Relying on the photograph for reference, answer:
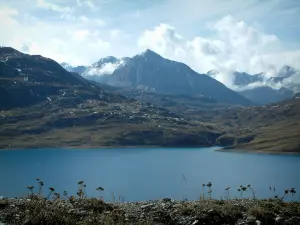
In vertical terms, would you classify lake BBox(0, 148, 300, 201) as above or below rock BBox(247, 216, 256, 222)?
below

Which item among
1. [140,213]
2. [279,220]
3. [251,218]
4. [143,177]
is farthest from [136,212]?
[143,177]

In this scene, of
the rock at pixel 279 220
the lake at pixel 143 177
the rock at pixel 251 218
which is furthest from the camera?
the lake at pixel 143 177

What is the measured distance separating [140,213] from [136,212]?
12 cm

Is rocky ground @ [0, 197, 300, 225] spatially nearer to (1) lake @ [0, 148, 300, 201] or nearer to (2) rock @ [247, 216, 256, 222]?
(2) rock @ [247, 216, 256, 222]

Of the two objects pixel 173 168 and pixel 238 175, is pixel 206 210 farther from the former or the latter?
pixel 173 168

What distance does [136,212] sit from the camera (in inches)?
384

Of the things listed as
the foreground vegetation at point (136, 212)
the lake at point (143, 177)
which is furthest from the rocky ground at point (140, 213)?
the lake at point (143, 177)

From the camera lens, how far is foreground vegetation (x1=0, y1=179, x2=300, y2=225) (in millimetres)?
8711

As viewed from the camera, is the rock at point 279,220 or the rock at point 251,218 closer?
the rock at point 279,220

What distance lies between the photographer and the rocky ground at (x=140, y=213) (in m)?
8.71

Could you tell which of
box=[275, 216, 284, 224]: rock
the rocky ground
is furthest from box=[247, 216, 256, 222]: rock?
box=[275, 216, 284, 224]: rock

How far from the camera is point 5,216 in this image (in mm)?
8883

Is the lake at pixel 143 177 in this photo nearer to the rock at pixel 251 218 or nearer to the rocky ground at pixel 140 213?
the rocky ground at pixel 140 213

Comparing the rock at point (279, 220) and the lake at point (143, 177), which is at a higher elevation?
the rock at point (279, 220)
